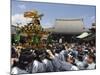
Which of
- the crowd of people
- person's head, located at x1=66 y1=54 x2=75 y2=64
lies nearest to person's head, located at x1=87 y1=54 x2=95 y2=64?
the crowd of people

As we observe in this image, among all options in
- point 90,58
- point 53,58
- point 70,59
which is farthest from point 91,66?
point 53,58

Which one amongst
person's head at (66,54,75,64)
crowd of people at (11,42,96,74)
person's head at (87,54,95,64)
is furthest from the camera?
person's head at (87,54,95,64)

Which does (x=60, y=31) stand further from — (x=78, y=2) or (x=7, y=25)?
(x=7, y=25)

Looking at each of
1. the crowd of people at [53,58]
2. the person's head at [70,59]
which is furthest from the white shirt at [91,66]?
the person's head at [70,59]

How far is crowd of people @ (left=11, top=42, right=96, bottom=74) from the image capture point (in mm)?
2621

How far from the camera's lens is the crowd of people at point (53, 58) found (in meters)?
2.62

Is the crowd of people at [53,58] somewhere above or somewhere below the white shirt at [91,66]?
above

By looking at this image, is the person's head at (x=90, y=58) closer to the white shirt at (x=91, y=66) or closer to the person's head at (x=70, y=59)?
the white shirt at (x=91, y=66)

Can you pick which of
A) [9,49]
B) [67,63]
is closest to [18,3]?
[9,49]

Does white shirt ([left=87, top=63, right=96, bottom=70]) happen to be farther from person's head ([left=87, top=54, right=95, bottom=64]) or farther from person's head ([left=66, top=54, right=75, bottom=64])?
person's head ([left=66, top=54, right=75, bottom=64])

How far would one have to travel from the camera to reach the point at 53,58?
277 centimetres

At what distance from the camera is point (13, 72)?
2594mm
